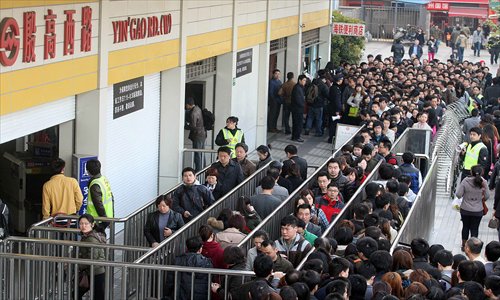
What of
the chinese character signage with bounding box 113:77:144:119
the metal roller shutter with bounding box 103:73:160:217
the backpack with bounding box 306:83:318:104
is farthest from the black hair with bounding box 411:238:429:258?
the backpack with bounding box 306:83:318:104

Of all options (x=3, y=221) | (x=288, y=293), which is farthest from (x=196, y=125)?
(x=288, y=293)

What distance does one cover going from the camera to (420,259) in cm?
1229

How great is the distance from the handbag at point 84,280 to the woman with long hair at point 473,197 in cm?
713

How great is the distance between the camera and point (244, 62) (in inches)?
1006

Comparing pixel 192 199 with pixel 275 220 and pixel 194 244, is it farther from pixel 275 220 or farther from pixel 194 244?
pixel 194 244

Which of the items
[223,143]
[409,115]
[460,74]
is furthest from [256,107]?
[460,74]

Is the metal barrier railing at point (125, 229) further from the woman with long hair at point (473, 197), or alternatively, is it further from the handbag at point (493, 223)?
the handbag at point (493, 223)

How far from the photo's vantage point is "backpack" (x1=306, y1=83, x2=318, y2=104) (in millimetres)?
28750

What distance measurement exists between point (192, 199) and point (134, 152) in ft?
12.7

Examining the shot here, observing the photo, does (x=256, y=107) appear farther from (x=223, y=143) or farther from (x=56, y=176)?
(x=56, y=176)

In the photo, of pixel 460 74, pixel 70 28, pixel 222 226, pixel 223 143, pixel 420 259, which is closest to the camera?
pixel 420 259

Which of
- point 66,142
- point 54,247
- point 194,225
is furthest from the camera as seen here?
point 66,142

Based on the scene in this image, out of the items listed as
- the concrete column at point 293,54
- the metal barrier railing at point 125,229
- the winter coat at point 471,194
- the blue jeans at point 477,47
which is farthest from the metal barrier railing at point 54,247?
the blue jeans at point 477,47

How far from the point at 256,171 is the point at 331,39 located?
2089 centimetres
